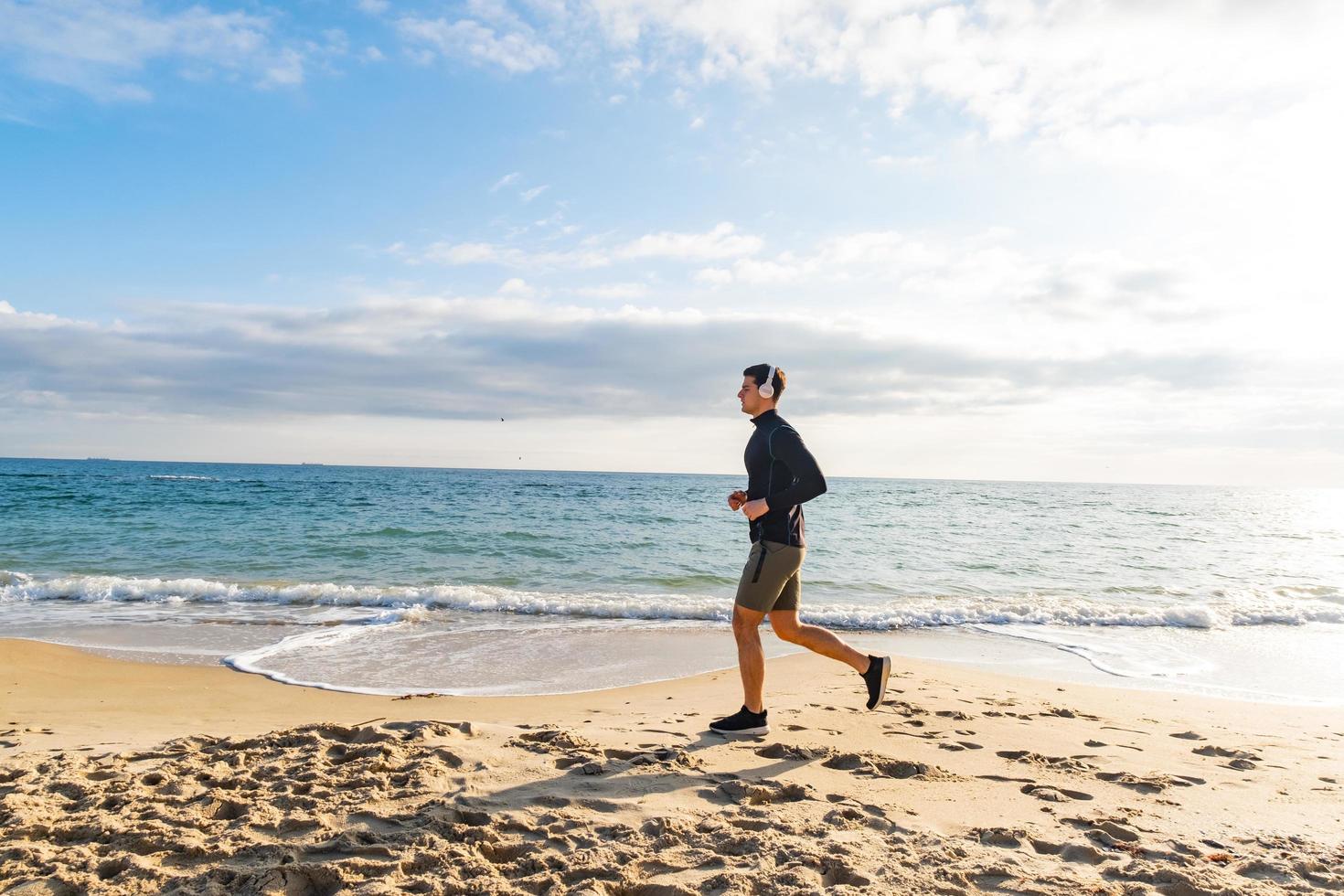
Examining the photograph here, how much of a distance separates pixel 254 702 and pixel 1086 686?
7.09 m

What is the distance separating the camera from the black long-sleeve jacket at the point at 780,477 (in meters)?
4.57

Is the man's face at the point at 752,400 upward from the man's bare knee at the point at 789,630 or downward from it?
upward

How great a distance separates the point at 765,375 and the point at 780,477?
652 millimetres

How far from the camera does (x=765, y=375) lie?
15.8ft

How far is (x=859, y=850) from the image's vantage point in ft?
10.2

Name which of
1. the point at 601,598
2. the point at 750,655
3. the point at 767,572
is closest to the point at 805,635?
the point at 750,655

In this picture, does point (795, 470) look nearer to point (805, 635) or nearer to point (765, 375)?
point (765, 375)

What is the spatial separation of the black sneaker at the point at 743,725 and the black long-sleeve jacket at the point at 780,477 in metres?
1.11

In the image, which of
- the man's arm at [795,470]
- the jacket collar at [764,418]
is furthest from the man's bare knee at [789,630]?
the jacket collar at [764,418]

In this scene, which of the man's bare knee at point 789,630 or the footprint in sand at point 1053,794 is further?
the man's bare knee at point 789,630

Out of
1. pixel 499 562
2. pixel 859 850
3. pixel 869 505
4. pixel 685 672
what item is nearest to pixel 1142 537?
pixel 869 505

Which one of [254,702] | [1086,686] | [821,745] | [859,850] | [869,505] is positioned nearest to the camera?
[859,850]

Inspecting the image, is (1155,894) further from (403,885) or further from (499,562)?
(499,562)

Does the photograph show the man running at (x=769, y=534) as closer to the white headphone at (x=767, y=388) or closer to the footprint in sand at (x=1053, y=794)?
the white headphone at (x=767, y=388)
